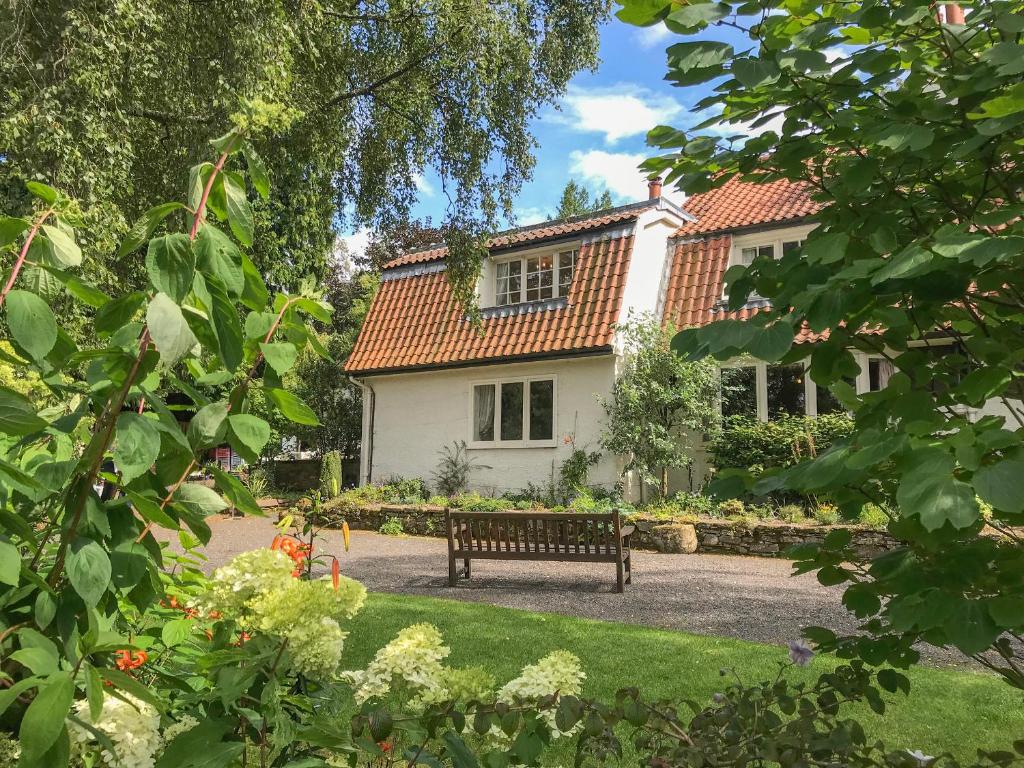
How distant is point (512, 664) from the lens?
529cm

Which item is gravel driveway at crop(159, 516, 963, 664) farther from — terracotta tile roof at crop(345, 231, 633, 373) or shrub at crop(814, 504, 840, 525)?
terracotta tile roof at crop(345, 231, 633, 373)

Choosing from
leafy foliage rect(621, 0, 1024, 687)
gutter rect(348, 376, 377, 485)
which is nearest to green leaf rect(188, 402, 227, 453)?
leafy foliage rect(621, 0, 1024, 687)

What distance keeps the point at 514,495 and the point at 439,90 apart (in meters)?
8.49

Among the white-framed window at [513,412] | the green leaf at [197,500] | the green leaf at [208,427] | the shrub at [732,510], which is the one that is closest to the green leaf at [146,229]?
the green leaf at [208,427]

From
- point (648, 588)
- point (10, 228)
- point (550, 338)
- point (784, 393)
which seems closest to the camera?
point (10, 228)

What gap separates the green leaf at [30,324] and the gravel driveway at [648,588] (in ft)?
15.2

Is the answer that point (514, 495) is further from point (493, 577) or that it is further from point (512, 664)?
point (512, 664)

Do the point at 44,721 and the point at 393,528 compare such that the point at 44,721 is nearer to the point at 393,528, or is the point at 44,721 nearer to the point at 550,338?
the point at 393,528

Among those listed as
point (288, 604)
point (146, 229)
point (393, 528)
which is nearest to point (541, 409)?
point (393, 528)

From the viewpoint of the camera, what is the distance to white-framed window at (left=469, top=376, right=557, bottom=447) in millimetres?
16812

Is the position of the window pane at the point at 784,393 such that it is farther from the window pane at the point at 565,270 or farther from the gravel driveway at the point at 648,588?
the gravel driveway at the point at 648,588

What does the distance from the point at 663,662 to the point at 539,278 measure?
43.0ft

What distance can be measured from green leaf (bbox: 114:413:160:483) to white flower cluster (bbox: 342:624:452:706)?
2.28 ft

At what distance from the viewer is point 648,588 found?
28.3ft
